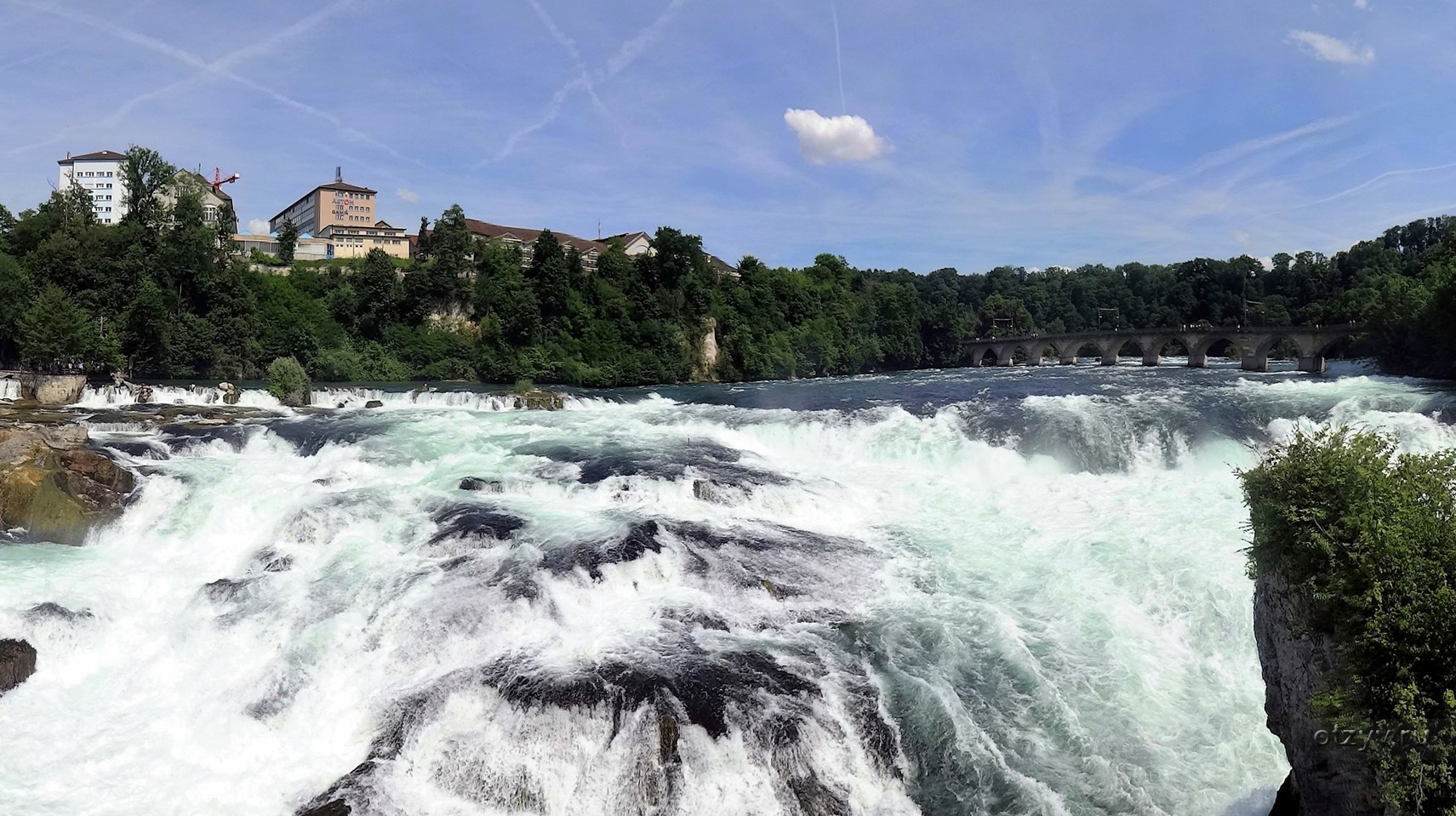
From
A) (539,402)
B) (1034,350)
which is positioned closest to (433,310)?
(539,402)

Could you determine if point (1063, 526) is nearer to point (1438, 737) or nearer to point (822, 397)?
point (1438, 737)

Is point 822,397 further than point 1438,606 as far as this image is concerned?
Yes

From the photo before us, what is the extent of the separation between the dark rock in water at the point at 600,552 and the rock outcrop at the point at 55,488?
426 inches

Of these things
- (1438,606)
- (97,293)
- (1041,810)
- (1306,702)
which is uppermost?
(97,293)

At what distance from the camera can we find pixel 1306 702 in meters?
7.32

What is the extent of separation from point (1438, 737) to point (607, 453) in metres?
19.7

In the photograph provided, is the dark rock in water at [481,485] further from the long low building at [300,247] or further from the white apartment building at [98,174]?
the white apartment building at [98,174]

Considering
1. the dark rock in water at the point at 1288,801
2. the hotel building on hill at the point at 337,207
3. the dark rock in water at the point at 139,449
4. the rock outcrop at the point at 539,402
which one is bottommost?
the dark rock in water at the point at 1288,801

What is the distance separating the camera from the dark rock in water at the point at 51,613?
40.7 ft

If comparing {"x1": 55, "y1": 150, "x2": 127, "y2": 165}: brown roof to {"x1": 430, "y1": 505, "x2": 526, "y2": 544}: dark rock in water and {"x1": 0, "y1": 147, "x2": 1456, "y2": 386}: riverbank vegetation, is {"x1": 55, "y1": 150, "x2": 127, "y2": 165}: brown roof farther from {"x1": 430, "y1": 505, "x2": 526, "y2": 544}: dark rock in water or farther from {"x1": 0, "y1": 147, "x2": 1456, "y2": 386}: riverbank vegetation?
{"x1": 430, "y1": 505, "x2": 526, "y2": 544}: dark rock in water

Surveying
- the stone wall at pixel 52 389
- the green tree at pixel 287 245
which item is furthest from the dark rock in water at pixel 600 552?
the green tree at pixel 287 245

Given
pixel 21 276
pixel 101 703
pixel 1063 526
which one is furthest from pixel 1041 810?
pixel 21 276

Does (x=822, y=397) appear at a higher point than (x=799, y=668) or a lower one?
higher

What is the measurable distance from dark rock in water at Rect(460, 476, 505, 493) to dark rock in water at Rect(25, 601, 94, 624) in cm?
756
